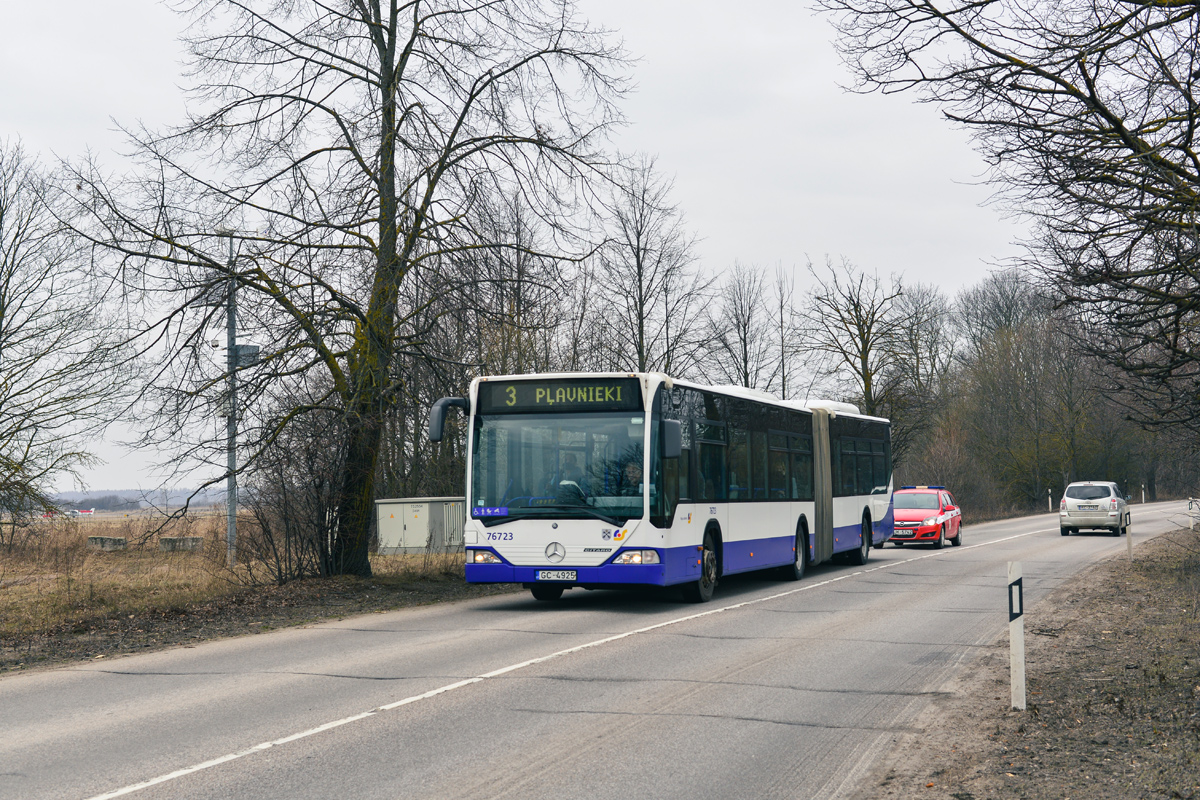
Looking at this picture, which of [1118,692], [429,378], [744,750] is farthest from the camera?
[429,378]

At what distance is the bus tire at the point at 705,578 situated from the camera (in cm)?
1584

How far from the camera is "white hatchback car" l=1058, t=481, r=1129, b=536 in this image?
3544 cm

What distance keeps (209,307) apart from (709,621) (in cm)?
854

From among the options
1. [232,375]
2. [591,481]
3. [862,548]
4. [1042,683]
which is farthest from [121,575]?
[1042,683]

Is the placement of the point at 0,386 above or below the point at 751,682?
above

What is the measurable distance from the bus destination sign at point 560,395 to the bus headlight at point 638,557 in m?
1.94

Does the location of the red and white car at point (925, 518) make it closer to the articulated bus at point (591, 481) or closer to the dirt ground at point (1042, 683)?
the dirt ground at point (1042, 683)

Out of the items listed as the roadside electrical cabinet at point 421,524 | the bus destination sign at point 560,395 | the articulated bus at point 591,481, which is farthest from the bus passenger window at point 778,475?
the roadside electrical cabinet at point 421,524

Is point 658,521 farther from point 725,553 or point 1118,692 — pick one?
point 1118,692

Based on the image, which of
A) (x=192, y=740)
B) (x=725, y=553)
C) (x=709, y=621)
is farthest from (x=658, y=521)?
(x=192, y=740)

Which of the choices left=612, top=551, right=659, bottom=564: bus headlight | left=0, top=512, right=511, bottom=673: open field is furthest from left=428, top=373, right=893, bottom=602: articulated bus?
left=0, top=512, right=511, bottom=673: open field

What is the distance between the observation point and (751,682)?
30.1 ft

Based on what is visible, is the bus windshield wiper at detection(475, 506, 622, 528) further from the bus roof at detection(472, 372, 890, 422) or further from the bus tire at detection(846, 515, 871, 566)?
the bus tire at detection(846, 515, 871, 566)

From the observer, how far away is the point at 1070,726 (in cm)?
730
